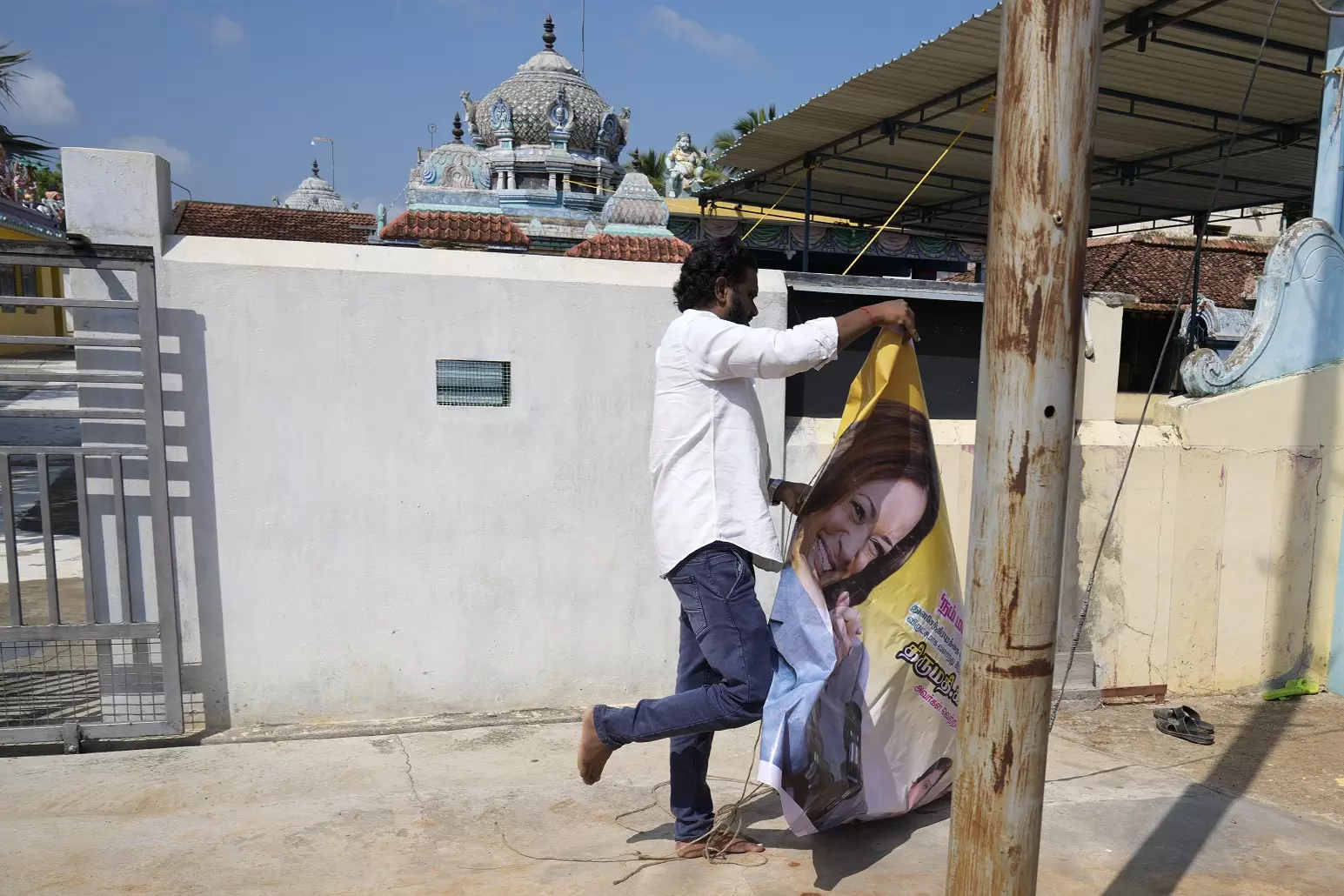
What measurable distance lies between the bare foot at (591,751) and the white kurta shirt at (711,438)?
1.76 feet

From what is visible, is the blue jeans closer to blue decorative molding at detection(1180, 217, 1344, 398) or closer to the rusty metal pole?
the rusty metal pole

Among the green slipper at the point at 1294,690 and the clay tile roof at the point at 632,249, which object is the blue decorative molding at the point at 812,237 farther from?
the green slipper at the point at 1294,690

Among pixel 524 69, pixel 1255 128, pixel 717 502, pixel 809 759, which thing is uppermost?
pixel 524 69

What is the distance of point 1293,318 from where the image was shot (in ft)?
15.6

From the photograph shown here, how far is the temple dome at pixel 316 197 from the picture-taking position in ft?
106

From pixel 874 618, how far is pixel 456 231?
7.35 metres

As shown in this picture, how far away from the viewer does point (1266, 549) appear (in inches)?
189

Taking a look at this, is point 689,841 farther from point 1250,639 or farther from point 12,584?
point 1250,639

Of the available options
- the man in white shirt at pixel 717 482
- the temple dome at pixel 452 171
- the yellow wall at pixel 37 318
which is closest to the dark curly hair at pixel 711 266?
the man in white shirt at pixel 717 482

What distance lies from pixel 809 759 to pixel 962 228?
15.0m

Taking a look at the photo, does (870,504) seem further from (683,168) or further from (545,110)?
(683,168)

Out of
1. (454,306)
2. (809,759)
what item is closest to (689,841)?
(809,759)

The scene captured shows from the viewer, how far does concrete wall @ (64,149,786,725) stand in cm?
380

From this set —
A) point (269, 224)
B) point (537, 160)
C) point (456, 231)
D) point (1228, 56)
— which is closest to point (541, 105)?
point (537, 160)
